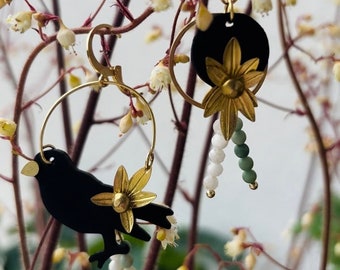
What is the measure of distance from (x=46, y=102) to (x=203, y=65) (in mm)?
638

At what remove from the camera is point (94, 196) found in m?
0.34

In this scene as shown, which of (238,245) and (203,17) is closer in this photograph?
(203,17)

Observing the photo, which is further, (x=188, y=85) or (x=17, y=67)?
(x=17, y=67)

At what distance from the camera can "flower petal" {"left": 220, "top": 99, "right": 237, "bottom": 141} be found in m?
0.33

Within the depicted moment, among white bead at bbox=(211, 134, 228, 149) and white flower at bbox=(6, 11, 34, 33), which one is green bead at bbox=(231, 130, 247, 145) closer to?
white bead at bbox=(211, 134, 228, 149)

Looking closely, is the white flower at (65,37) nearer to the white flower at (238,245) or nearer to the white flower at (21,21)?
the white flower at (21,21)

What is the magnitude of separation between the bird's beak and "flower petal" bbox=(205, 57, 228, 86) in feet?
0.33

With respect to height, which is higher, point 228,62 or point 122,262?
point 228,62

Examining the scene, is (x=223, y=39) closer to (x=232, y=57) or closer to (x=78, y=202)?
(x=232, y=57)

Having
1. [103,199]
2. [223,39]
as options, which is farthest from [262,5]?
[103,199]

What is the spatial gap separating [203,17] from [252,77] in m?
0.05

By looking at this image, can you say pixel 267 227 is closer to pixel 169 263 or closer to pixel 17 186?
pixel 169 263

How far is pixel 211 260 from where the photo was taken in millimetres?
920

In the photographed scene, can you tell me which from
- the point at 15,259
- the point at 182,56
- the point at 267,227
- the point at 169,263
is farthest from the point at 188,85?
the point at 267,227
